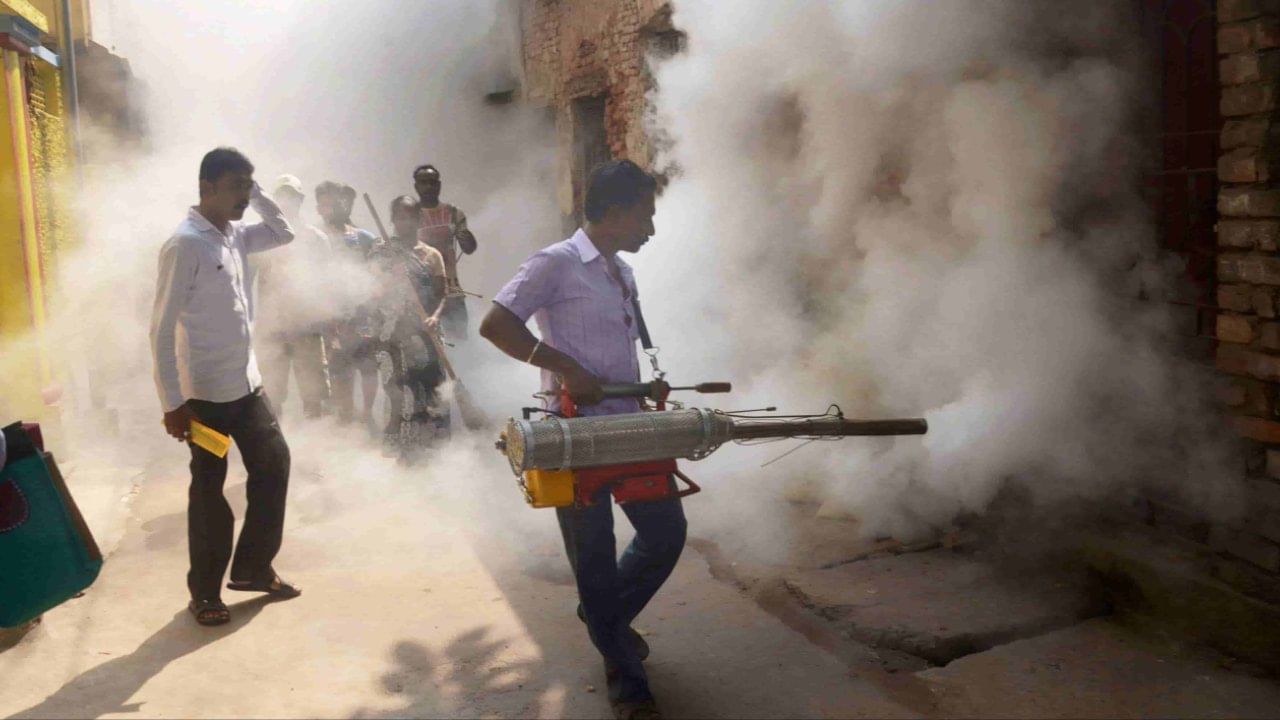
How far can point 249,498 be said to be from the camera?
4.68 metres

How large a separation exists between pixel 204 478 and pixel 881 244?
352 centimetres

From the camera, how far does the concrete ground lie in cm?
365

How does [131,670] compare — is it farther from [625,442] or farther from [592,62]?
[592,62]

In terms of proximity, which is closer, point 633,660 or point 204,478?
point 633,660

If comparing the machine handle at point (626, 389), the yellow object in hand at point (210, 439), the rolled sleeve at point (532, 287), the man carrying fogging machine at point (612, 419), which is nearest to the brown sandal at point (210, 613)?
the yellow object in hand at point (210, 439)

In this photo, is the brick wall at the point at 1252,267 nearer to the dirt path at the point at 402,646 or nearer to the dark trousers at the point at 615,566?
the dirt path at the point at 402,646

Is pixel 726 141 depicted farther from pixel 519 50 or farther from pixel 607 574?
pixel 519 50

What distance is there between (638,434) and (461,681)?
1.26 m

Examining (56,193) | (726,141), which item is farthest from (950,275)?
(56,193)

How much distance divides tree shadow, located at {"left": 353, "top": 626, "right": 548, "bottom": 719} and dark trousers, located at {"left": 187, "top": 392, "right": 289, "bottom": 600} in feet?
2.83

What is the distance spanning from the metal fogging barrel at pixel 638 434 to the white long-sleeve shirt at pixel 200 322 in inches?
59.3

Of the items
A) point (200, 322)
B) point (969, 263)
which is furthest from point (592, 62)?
point (200, 322)

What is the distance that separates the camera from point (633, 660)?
3.56 meters

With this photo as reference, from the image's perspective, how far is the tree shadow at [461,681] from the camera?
3.67 metres
